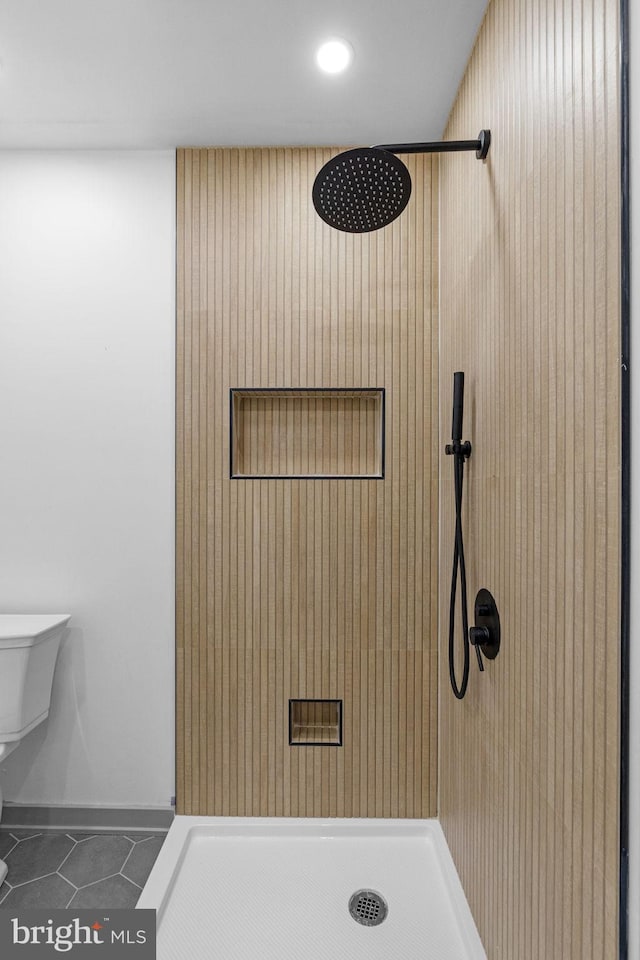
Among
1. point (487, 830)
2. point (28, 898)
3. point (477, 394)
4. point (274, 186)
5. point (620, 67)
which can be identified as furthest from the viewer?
point (274, 186)

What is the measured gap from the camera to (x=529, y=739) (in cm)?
114

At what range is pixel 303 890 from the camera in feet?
5.49

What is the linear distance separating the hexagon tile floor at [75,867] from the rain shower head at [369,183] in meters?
2.00

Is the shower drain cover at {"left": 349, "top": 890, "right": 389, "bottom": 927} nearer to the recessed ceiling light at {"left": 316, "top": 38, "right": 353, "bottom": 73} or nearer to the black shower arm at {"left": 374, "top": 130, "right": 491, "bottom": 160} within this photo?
the black shower arm at {"left": 374, "top": 130, "right": 491, "bottom": 160}

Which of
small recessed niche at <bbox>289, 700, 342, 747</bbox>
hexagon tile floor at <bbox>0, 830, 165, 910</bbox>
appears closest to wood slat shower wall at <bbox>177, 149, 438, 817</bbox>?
small recessed niche at <bbox>289, 700, 342, 747</bbox>

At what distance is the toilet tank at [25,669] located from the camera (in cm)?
177

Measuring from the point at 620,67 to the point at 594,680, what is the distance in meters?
0.86

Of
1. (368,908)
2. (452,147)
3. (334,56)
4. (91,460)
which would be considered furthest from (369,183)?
(368,908)

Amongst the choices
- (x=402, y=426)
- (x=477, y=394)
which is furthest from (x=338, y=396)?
(x=477, y=394)

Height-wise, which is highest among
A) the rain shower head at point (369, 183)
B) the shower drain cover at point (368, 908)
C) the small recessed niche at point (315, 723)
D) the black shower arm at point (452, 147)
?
the black shower arm at point (452, 147)

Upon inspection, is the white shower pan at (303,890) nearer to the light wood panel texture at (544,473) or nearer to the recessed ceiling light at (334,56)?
the light wood panel texture at (544,473)

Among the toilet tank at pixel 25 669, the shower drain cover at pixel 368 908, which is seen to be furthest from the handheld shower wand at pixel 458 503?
the toilet tank at pixel 25 669

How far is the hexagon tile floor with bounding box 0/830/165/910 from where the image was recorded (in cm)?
166

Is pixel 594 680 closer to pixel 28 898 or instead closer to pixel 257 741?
pixel 257 741
